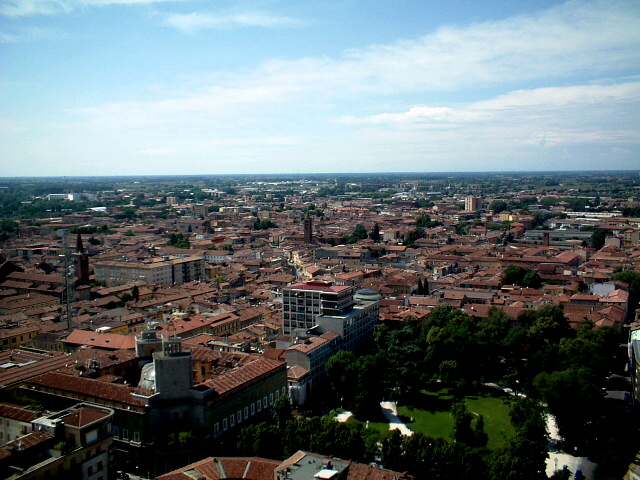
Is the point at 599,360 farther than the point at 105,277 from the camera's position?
No

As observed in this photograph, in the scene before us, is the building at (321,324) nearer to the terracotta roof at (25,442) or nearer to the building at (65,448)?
the building at (65,448)

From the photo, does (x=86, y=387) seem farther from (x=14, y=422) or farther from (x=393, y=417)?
(x=393, y=417)

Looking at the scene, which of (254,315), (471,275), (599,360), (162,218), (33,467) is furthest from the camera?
(162,218)

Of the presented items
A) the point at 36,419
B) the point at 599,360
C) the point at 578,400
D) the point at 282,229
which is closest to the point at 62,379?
the point at 36,419

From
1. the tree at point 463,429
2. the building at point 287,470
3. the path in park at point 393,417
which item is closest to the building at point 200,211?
the path in park at point 393,417

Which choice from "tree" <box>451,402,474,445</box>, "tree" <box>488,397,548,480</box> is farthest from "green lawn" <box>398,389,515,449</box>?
"tree" <box>488,397,548,480</box>

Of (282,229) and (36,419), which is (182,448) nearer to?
(36,419)
